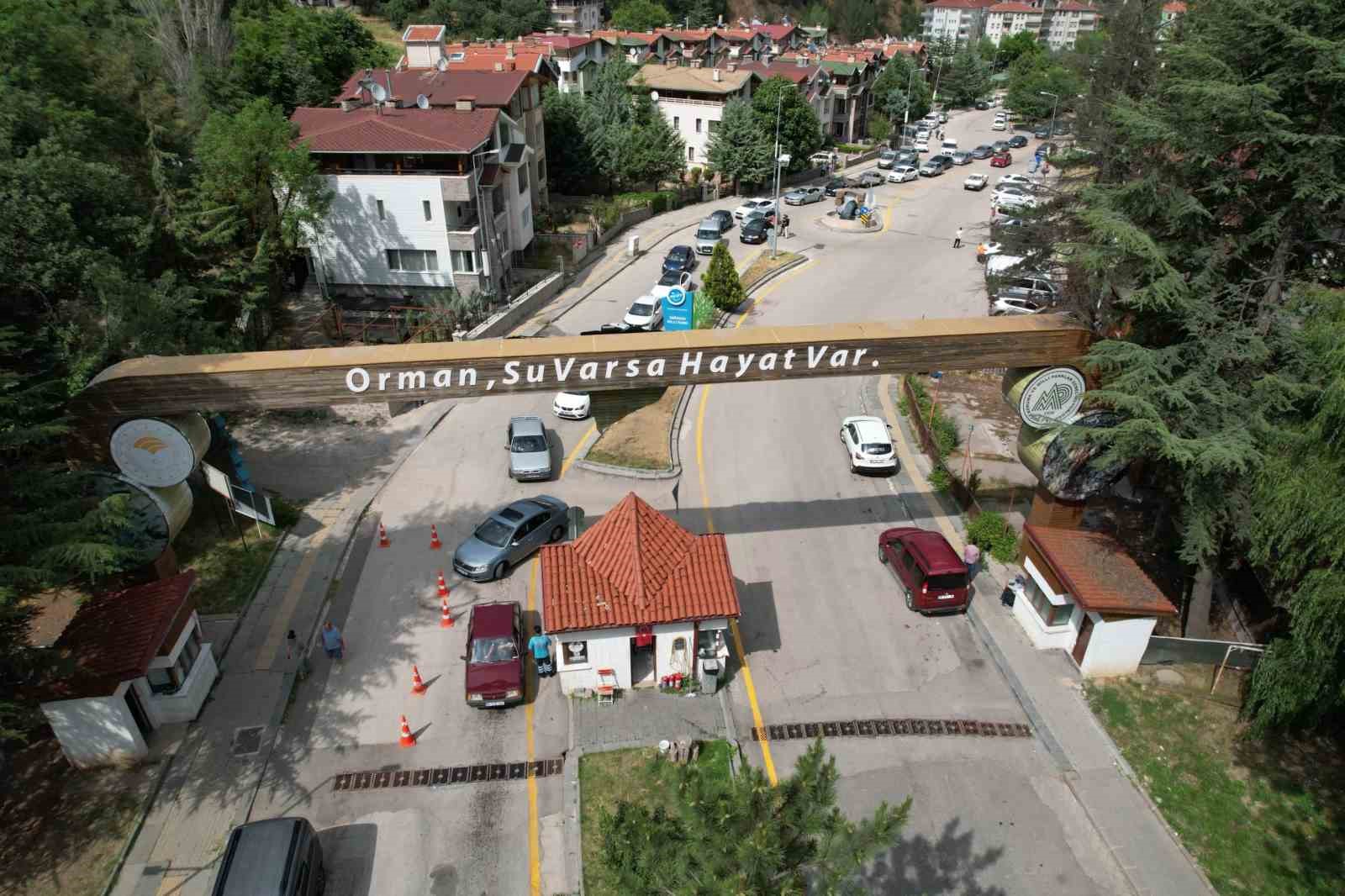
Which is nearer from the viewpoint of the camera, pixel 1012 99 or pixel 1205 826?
pixel 1205 826

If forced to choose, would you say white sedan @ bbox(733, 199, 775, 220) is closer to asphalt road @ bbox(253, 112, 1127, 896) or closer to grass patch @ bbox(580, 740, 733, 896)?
asphalt road @ bbox(253, 112, 1127, 896)

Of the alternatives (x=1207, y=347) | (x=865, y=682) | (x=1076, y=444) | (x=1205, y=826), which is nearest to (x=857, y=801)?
(x=865, y=682)

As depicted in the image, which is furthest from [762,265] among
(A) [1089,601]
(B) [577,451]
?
(A) [1089,601]

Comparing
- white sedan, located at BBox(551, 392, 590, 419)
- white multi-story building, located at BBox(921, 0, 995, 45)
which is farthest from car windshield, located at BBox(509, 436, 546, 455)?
white multi-story building, located at BBox(921, 0, 995, 45)

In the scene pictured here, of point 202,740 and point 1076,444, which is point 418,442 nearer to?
point 202,740

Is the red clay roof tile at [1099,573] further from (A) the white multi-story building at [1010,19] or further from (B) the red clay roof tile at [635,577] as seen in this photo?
(A) the white multi-story building at [1010,19]

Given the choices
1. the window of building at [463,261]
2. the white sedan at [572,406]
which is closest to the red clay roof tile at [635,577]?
the white sedan at [572,406]
